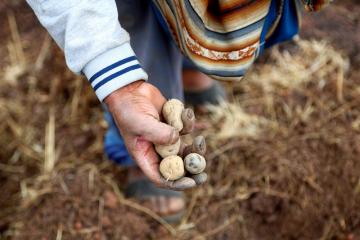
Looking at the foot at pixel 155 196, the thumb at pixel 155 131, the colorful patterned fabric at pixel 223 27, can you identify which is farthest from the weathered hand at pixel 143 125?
the foot at pixel 155 196

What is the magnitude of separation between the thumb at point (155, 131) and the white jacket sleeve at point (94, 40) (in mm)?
93

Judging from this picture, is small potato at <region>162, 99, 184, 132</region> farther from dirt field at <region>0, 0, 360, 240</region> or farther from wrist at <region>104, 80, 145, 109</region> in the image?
dirt field at <region>0, 0, 360, 240</region>

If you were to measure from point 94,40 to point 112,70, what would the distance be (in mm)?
69

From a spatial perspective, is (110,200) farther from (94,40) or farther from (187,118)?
(94,40)

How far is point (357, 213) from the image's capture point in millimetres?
1479

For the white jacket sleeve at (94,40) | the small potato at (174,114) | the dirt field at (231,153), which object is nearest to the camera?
the white jacket sleeve at (94,40)

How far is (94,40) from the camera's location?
92 centimetres

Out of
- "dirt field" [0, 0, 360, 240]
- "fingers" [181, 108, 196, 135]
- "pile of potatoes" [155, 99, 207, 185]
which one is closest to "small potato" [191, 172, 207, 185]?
"pile of potatoes" [155, 99, 207, 185]

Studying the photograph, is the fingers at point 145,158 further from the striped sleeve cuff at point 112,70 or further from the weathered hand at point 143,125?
the striped sleeve cuff at point 112,70

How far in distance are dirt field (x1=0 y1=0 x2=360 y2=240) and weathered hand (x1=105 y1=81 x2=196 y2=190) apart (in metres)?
0.52

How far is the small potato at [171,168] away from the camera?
3.22 ft

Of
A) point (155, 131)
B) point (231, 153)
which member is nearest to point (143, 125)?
point (155, 131)

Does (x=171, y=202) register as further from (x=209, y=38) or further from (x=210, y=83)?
(x=209, y=38)

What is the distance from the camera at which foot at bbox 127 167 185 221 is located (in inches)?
59.6
